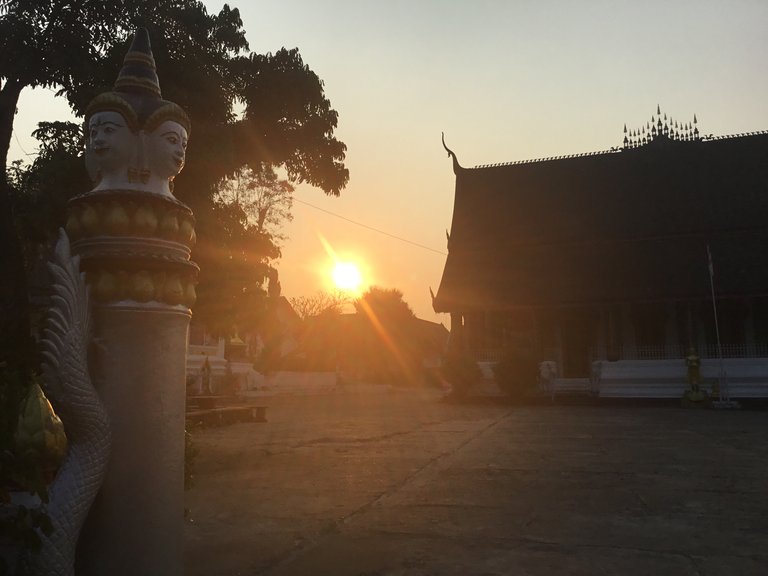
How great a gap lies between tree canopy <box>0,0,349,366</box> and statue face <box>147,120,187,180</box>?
12.6 ft

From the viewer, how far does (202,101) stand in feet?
21.9

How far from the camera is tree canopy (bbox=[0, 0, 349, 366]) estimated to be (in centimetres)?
641

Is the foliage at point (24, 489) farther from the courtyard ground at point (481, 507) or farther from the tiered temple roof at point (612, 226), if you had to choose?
the tiered temple roof at point (612, 226)

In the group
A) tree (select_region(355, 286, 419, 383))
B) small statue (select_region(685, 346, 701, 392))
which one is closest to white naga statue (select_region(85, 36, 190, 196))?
small statue (select_region(685, 346, 701, 392))

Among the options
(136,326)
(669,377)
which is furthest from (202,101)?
(669,377)

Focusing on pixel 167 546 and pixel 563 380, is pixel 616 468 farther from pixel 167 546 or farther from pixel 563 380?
pixel 563 380

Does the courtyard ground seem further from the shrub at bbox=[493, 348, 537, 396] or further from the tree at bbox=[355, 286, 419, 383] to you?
the tree at bbox=[355, 286, 419, 383]

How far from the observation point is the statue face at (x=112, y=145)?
1861 mm

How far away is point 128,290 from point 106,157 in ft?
1.46

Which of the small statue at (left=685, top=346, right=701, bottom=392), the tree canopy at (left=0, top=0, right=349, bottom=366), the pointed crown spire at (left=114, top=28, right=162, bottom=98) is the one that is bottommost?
the small statue at (left=685, top=346, right=701, bottom=392)

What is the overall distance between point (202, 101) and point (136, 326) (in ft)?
18.1

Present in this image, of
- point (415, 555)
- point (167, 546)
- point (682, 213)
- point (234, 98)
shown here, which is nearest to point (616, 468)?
point (415, 555)

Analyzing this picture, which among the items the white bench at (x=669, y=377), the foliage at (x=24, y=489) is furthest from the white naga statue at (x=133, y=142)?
the white bench at (x=669, y=377)

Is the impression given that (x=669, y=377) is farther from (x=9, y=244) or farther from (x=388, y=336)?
(x=388, y=336)
